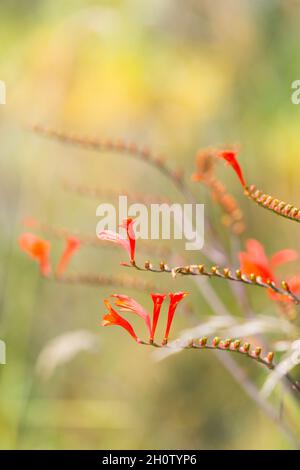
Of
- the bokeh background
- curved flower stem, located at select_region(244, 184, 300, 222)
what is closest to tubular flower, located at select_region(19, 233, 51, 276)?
curved flower stem, located at select_region(244, 184, 300, 222)

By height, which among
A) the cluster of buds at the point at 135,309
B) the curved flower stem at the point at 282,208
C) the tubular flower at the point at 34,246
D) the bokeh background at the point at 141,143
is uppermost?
the bokeh background at the point at 141,143

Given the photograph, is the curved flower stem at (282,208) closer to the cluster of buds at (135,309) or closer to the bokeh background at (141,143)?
the cluster of buds at (135,309)

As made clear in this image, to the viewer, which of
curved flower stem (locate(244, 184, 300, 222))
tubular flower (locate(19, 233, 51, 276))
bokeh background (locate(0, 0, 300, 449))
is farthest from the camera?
bokeh background (locate(0, 0, 300, 449))

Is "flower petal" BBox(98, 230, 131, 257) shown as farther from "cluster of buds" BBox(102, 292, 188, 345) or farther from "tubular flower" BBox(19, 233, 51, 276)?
"tubular flower" BBox(19, 233, 51, 276)

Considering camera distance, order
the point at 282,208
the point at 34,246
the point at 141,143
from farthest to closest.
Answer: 1. the point at 141,143
2. the point at 34,246
3. the point at 282,208

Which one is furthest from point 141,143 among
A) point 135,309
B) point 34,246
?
point 135,309

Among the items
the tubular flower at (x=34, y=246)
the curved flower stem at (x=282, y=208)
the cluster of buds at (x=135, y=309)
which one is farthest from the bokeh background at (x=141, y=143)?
the curved flower stem at (x=282, y=208)

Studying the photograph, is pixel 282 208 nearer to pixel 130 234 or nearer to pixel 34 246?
pixel 130 234

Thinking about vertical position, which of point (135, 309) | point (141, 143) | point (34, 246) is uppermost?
point (141, 143)

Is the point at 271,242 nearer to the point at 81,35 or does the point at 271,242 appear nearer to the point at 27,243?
the point at 81,35

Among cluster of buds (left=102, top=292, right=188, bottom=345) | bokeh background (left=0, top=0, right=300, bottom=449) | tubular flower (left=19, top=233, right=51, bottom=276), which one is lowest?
cluster of buds (left=102, top=292, right=188, bottom=345)
